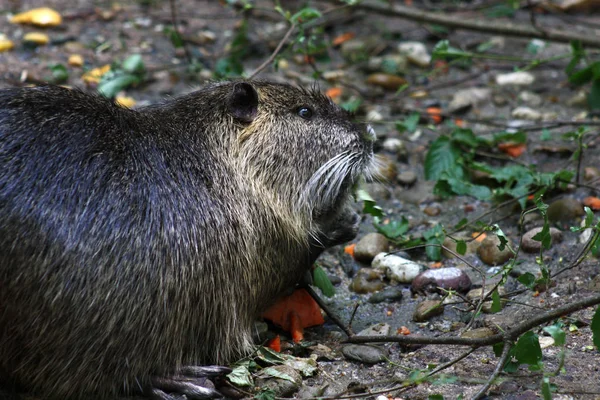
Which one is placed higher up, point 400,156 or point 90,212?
point 90,212

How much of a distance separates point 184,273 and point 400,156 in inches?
102

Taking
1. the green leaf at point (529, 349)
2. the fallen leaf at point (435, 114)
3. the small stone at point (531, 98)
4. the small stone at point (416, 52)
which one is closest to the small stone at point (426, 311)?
the green leaf at point (529, 349)

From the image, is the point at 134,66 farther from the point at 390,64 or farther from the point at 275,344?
the point at 275,344

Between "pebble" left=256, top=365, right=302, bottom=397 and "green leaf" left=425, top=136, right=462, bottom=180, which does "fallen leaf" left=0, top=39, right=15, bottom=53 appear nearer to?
"green leaf" left=425, top=136, right=462, bottom=180

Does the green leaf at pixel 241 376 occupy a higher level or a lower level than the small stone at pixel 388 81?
lower

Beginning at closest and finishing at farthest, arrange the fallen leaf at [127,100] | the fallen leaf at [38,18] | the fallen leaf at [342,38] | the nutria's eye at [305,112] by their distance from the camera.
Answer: the nutria's eye at [305,112] → the fallen leaf at [127,100] → the fallen leaf at [38,18] → the fallen leaf at [342,38]

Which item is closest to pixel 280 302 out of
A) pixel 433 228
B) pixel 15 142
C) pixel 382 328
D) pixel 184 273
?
pixel 382 328

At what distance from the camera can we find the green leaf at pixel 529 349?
302cm

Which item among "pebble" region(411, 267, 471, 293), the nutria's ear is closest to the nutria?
the nutria's ear

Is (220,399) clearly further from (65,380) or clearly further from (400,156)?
(400,156)

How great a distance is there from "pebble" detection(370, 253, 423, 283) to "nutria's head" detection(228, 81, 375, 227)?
20.2 inches

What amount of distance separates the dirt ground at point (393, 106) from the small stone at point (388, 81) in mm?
69

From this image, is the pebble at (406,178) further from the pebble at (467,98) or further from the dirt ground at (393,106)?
the pebble at (467,98)

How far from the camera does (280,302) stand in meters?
3.94
